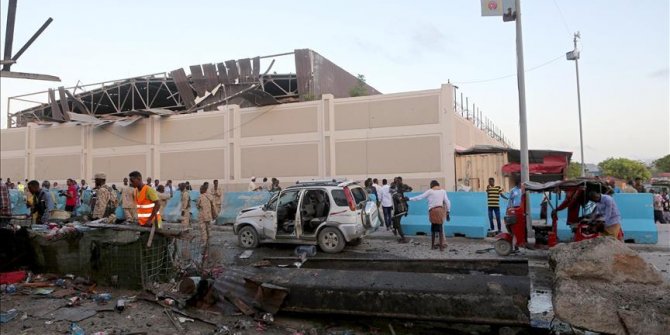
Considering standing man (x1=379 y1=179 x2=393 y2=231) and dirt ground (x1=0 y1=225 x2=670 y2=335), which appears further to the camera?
standing man (x1=379 y1=179 x2=393 y2=231)

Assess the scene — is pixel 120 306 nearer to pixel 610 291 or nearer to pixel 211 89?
pixel 610 291

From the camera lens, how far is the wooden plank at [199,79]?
27.3 metres

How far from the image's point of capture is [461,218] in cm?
1316

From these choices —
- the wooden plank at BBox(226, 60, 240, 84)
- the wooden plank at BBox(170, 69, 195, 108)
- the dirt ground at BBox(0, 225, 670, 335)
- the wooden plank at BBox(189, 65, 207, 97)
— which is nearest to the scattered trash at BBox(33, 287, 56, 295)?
the dirt ground at BBox(0, 225, 670, 335)

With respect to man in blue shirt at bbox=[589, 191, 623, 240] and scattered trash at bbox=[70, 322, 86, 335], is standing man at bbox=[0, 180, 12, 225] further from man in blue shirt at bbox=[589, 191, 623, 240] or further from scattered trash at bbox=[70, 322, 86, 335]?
man in blue shirt at bbox=[589, 191, 623, 240]

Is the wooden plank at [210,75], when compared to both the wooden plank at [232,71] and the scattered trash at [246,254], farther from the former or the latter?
the scattered trash at [246,254]

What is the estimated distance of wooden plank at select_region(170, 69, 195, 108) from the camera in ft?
90.9

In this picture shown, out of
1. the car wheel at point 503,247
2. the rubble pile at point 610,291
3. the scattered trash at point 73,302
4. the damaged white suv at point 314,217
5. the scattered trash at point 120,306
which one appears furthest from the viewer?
the damaged white suv at point 314,217

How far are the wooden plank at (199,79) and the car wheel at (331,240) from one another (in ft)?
62.9

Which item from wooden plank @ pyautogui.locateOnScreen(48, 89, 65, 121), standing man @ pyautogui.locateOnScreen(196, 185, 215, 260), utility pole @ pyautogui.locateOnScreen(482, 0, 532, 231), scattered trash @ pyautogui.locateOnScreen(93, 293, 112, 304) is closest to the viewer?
scattered trash @ pyautogui.locateOnScreen(93, 293, 112, 304)

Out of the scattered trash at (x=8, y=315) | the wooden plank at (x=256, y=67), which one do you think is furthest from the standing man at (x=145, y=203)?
the wooden plank at (x=256, y=67)

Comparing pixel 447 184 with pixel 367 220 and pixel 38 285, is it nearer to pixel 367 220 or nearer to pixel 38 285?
pixel 367 220

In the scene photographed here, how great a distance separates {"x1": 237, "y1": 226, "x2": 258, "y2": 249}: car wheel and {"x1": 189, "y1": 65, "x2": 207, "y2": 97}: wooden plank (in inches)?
696

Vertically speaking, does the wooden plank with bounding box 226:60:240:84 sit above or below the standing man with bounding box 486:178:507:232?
above
